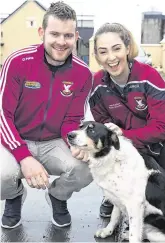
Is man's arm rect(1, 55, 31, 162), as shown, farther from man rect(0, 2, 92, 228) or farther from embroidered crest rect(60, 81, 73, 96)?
embroidered crest rect(60, 81, 73, 96)

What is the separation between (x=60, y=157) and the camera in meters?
3.32

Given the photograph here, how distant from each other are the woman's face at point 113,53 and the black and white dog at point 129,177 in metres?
0.60

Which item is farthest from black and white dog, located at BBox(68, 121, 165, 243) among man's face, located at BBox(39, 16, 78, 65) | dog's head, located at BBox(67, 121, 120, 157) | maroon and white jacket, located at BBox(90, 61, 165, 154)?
man's face, located at BBox(39, 16, 78, 65)

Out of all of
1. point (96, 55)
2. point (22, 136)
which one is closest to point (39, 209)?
point (22, 136)

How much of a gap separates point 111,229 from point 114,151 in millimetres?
690

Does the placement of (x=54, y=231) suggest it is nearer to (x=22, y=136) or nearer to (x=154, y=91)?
(x=22, y=136)

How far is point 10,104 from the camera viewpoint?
10.6ft

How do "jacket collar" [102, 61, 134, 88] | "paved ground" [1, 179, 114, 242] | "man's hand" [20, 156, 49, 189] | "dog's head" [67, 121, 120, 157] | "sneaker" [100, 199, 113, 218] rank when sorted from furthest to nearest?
1. "sneaker" [100, 199, 113, 218]
2. "jacket collar" [102, 61, 134, 88]
3. "paved ground" [1, 179, 114, 242]
4. "man's hand" [20, 156, 49, 189]
5. "dog's head" [67, 121, 120, 157]

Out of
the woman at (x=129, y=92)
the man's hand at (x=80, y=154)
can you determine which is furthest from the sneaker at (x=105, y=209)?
the man's hand at (x=80, y=154)

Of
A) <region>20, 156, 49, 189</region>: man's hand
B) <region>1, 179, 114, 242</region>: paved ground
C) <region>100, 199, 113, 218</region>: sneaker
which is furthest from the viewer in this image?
<region>100, 199, 113, 218</region>: sneaker

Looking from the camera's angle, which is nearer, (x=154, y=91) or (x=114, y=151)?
(x=114, y=151)

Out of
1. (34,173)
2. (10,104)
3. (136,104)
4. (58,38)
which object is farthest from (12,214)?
(58,38)

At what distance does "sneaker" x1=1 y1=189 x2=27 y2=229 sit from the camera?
10.8 ft

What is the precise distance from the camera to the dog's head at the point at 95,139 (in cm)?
A: 291
